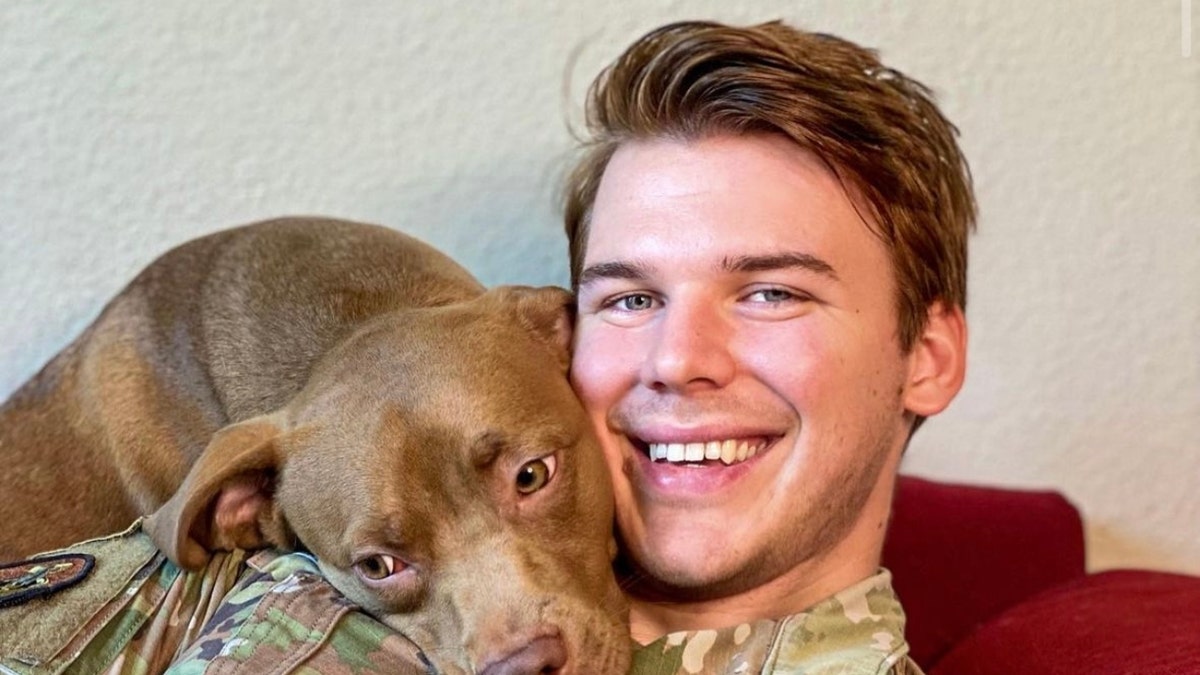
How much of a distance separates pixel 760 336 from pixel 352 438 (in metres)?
0.67

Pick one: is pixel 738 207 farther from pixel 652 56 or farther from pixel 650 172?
pixel 652 56

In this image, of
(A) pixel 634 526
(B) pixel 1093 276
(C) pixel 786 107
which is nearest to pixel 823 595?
(A) pixel 634 526

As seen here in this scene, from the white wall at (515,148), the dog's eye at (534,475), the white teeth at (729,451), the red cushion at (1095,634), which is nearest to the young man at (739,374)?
the white teeth at (729,451)

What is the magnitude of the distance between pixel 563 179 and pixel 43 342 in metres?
1.24

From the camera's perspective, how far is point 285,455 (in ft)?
6.07

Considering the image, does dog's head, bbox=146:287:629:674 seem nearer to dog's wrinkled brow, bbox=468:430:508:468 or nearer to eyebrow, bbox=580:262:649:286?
dog's wrinkled brow, bbox=468:430:508:468

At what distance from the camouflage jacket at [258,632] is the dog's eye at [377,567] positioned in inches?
2.7

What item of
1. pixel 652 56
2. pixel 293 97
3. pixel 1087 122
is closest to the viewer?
pixel 652 56

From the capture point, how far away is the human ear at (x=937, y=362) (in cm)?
210

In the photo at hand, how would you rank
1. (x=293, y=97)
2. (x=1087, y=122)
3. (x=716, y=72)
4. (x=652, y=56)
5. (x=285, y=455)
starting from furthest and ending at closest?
(x=1087, y=122) → (x=293, y=97) → (x=652, y=56) → (x=716, y=72) → (x=285, y=455)

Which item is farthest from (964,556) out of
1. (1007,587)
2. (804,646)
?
(804,646)

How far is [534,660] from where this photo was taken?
1.62m

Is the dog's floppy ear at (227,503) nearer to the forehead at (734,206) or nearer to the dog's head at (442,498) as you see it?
the dog's head at (442,498)

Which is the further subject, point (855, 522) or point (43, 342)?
point (43, 342)
